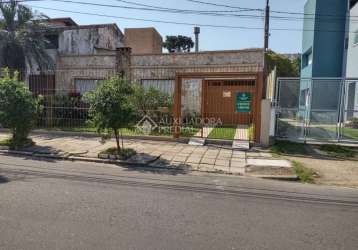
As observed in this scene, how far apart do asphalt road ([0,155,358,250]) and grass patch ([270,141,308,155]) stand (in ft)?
11.6

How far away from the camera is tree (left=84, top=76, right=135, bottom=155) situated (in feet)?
28.7

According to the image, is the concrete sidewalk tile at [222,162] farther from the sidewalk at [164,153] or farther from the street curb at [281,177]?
the street curb at [281,177]

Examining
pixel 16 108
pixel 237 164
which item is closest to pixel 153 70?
pixel 16 108

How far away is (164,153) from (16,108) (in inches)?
190

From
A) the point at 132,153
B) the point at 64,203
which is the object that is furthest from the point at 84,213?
the point at 132,153

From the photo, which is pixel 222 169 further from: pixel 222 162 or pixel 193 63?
pixel 193 63

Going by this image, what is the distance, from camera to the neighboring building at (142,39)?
26.0m

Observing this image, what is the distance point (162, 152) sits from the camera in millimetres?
9906

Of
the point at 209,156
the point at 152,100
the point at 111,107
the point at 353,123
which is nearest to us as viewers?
the point at 111,107

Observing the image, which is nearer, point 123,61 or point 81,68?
point 123,61

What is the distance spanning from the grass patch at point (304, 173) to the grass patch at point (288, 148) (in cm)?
167

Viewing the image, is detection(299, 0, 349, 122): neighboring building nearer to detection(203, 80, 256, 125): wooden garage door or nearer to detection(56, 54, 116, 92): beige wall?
detection(203, 80, 256, 125): wooden garage door

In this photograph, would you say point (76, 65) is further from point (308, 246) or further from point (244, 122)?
point (308, 246)

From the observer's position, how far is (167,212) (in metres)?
4.70
